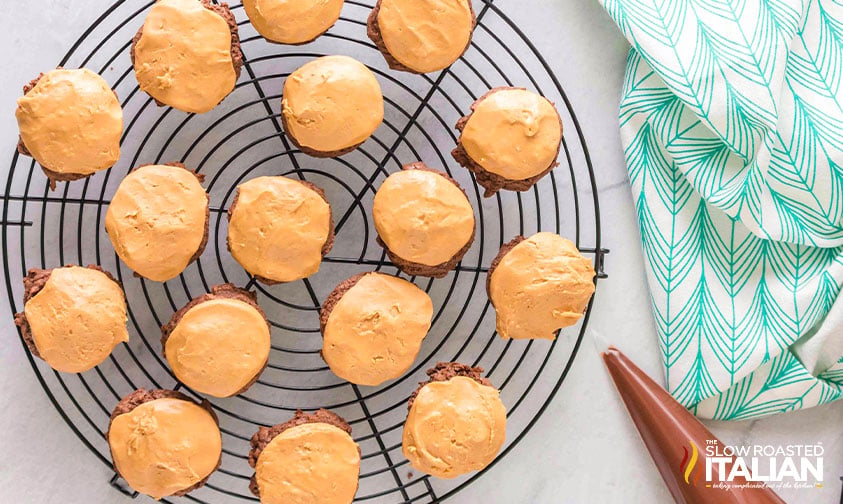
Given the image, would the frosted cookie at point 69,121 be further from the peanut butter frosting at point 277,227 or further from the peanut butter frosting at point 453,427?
the peanut butter frosting at point 453,427

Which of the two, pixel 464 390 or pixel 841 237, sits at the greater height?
pixel 841 237

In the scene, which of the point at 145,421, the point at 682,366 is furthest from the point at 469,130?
the point at 145,421

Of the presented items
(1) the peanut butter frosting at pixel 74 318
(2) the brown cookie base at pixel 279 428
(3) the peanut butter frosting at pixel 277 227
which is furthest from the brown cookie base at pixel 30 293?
(2) the brown cookie base at pixel 279 428

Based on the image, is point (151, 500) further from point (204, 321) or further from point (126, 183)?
point (126, 183)

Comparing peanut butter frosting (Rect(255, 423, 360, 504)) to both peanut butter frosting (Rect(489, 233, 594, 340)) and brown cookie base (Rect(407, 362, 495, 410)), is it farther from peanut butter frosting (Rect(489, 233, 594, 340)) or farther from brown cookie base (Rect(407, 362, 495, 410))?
peanut butter frosting (Rect(489, 233, 594, 340))
